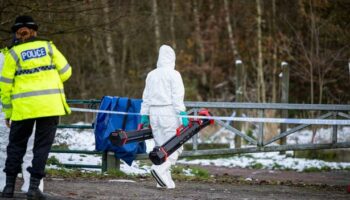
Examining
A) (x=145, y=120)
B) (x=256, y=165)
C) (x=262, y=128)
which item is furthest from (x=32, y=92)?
(x=256, y=165)

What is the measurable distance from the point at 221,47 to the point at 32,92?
29.6m

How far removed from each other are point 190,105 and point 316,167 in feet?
14.5

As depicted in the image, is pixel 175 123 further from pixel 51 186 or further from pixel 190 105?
pixel 190 105

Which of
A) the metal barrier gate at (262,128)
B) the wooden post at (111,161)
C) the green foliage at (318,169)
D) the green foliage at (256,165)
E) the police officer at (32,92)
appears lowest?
the green foliage at (256,165)

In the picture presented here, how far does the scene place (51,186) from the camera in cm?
1002

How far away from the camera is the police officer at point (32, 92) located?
821cm

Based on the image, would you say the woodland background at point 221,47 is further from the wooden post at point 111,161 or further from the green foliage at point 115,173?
the green foliage at point 115,173

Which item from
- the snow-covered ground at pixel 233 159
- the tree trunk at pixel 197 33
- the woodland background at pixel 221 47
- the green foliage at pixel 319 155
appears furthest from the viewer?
the tree trunk at pixel 197 33

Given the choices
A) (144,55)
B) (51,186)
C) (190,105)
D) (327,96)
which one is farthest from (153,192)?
(144,55)

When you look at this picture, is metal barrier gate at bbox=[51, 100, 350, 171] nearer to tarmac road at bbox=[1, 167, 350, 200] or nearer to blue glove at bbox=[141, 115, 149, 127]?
tarmac road at bbox=[1, 167, 350, 200]

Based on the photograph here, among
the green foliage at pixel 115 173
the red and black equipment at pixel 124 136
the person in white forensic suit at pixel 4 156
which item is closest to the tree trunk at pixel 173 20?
the green foliage at pixel 115 173

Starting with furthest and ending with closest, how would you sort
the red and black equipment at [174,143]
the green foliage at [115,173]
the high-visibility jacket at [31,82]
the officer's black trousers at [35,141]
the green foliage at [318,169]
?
1. the green foliage at [318,169]
2. the green foliage at [115,173]
3. the red and black equipment at [174,143]
4. the officer's black trousers at [35,141]
5. the high-visibility jacket at [31,82]

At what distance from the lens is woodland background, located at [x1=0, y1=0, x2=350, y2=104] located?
2161 cm

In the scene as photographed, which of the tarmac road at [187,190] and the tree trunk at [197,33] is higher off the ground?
the tree trunk at [197,33]
